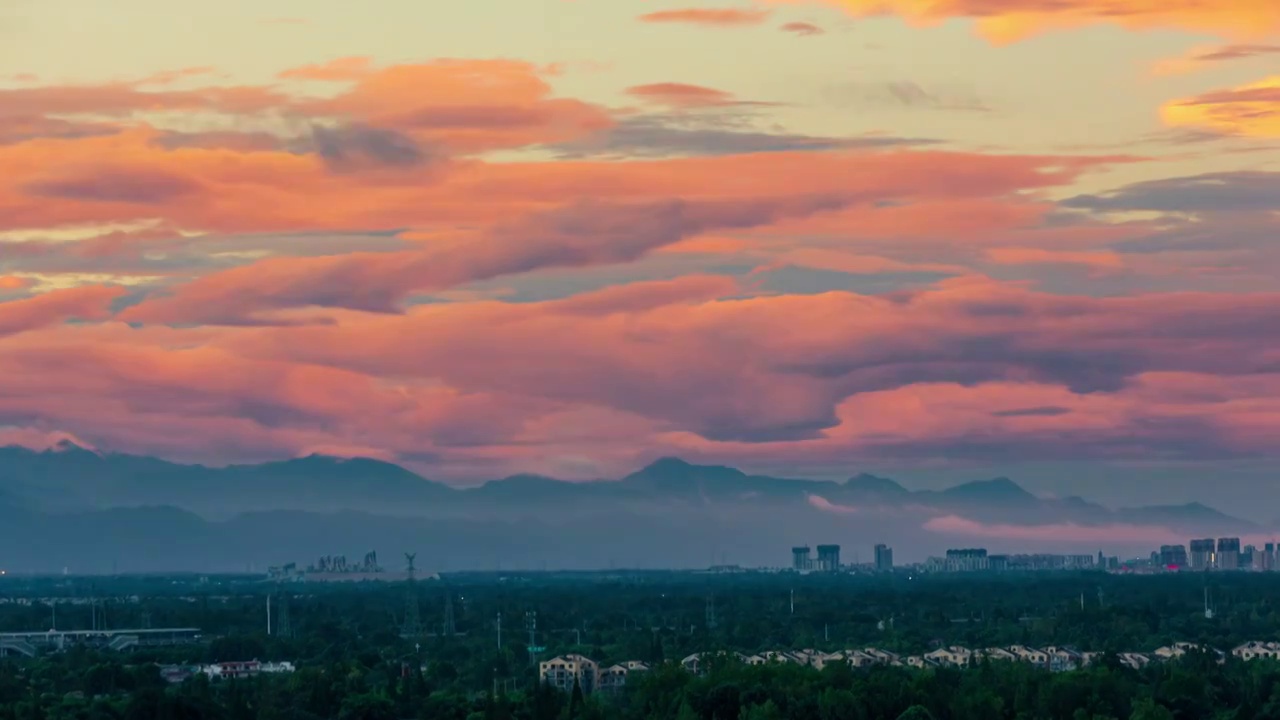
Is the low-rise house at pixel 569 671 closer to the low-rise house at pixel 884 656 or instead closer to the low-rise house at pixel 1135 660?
the low-rise house at pixel 884 656

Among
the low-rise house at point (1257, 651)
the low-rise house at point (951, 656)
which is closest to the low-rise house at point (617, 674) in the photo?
the low-rise house at point (951, 656)

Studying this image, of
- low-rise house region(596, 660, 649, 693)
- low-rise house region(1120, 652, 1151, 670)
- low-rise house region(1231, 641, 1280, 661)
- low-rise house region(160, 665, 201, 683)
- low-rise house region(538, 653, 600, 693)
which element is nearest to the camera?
low-rise house region(1120, 652, 1151, 670)

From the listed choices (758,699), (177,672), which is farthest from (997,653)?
(758,699)

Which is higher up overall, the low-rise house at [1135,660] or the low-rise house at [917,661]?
the low-rise house at [917,661]

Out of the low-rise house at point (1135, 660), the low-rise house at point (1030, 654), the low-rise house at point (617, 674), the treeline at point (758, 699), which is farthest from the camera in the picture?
the low-rise house at point (1030, 654)

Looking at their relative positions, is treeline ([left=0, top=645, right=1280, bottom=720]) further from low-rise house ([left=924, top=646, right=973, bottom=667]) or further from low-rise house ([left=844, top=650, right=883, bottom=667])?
low-rise house ([left=844, top=650, right=883, bottom=667])

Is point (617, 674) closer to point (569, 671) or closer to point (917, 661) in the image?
point (569, 671)

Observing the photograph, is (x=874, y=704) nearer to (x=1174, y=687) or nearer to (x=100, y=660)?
(x=1174, y=687)

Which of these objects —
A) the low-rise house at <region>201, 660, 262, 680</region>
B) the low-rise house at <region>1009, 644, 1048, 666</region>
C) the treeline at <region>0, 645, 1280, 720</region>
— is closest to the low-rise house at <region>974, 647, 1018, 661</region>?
the low-rise house at <region>1009, 644, 1048, 666</region>
